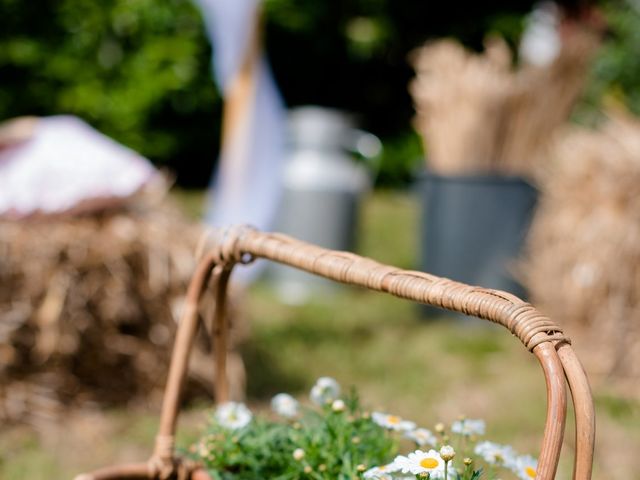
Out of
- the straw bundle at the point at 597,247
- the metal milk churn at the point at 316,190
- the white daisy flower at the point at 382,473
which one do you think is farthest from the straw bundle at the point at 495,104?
the white daisy flower at the point at 382,473

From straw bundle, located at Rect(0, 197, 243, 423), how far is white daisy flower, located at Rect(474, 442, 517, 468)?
1.25 metres

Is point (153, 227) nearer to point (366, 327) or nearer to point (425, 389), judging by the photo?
point (425, 389)

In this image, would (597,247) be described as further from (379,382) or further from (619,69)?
(619,69)

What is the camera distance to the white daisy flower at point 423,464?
77 cm

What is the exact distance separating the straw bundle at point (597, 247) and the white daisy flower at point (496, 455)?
1.76 metres

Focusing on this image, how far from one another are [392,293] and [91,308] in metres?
1.33

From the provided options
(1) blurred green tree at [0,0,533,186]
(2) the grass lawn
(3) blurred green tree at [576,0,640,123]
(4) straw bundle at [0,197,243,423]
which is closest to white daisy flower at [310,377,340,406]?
(2) the grass lawn

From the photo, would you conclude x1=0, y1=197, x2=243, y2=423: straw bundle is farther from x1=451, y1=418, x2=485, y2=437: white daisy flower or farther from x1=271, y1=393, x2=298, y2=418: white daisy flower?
x1=451, y1=418, x2=485, y2=437: white daisy flower

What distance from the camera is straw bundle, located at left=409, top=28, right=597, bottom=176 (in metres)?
3.30

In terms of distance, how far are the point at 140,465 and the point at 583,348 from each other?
6.55 ft

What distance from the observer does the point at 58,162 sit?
2082 mm

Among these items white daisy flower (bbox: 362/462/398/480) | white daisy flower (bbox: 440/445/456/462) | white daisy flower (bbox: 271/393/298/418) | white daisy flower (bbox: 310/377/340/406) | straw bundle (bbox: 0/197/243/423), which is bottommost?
white daisy flower (bbox: 362/462/398/480)

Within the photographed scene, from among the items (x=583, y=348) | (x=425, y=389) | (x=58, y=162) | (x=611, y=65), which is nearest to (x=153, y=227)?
(x=58, y=162)

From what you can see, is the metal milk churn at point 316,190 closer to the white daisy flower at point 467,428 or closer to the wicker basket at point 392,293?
the wicker basket at point 392,293
